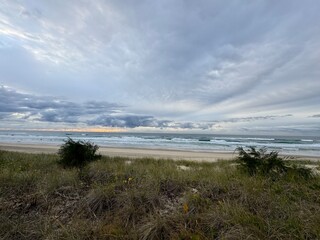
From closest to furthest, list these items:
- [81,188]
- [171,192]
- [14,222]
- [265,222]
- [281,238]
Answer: [281,238], [265,222], [14,222], [171,192], [81,188]

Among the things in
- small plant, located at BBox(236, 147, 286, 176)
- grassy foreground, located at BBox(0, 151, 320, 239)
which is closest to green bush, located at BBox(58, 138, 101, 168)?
grassy foreground, located at BBox(0, 151, 320, 239)

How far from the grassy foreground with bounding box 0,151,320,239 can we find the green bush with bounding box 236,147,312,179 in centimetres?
43

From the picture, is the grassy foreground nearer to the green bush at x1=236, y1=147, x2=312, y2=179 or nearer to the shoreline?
the green bush at x1=236, y1=147, x2=312, y2=179

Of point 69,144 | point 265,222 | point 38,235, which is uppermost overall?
point 69,144

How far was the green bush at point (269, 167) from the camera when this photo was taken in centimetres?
595

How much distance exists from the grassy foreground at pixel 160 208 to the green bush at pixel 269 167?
0.43 m

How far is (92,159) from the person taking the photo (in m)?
10.1

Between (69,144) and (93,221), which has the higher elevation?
(69,144)

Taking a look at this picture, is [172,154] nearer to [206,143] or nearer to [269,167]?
[269,167]

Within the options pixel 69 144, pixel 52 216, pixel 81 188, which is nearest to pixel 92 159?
pixel 69 144

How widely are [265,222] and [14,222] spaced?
4.20 metres

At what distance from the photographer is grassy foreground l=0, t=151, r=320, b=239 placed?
3426 millimetres

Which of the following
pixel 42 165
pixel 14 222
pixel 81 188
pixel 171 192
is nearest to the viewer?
pixel 14 222

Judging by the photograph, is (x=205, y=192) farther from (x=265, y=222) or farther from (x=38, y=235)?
(x=38, y=235)
